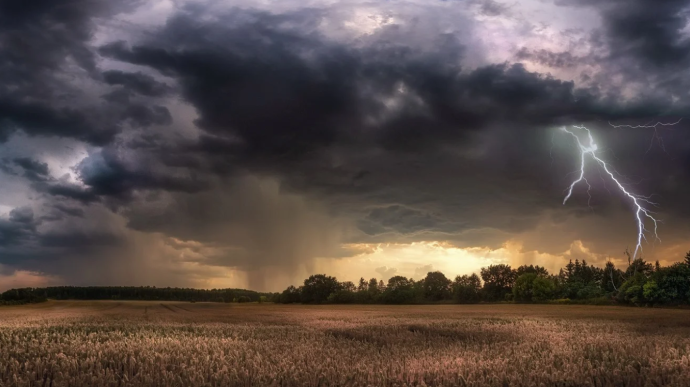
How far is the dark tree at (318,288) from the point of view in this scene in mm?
121562

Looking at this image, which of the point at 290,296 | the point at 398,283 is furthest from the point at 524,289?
the point at 290,296

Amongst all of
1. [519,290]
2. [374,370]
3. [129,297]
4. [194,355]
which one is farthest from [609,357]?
[129,297]

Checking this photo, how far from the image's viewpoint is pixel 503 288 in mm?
136000

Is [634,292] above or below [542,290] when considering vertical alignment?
above

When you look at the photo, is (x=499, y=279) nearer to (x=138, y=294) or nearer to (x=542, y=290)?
(x=542, y=290)

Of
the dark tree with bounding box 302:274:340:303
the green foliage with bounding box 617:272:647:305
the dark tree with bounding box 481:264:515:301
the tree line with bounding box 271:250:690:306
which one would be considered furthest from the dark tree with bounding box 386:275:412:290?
the green foliage with bounding box 617:272:647:305

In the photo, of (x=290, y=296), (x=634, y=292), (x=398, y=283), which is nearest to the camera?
(x=634, y=292)

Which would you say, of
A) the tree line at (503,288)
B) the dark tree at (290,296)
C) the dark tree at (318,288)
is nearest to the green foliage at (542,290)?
the tree line at (503,288)

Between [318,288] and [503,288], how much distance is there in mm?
54102

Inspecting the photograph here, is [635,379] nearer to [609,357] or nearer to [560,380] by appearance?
[560,380]

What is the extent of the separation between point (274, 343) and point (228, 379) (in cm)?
656

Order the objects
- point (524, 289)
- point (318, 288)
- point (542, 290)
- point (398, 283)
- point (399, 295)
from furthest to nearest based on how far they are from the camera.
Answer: point (398, 283) → point (318, 288) → point (399, 295) → point (524, 289) → point (542, 290)

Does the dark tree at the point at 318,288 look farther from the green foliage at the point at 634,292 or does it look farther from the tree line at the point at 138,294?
the green foliage at the point at 634,292

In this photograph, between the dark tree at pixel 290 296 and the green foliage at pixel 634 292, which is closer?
the green foliage at pixel 634 292
